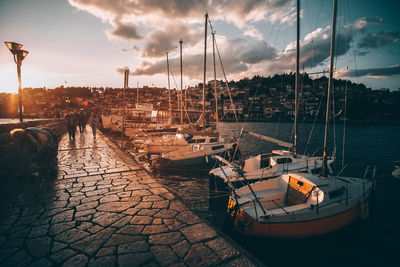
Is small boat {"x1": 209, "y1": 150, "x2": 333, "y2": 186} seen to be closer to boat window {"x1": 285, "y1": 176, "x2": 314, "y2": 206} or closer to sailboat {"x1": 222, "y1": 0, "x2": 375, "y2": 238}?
sailboat {"x1": 222, "y1": 0, "x2": 375, "y2": 238}

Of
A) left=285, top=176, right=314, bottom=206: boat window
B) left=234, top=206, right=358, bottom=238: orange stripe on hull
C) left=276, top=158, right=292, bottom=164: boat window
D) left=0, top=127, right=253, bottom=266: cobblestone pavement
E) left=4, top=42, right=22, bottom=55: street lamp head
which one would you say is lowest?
left=234, top=206, right=358, bottom=238: orange stripe on hull

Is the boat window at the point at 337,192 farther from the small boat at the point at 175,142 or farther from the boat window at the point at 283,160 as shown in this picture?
the small boat at the point at 175,142

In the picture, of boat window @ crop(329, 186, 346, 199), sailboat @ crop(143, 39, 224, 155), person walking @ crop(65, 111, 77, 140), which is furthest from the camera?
sailboat @ crop(143, 39, 224, 155)

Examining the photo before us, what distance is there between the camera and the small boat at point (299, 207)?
5.45 meters

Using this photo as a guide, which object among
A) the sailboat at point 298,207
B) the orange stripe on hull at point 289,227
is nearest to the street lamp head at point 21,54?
the sailboat at point 298,207

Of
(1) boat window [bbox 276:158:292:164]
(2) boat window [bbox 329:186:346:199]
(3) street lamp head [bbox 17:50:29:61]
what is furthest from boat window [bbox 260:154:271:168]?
(3) street lamp head [bbox 17:50:29:61]

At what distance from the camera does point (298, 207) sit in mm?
5688

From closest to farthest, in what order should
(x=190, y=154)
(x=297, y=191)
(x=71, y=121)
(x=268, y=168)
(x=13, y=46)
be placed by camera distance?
1. (x=297, y=191)
2. (x=13, y=46)
3. (x=268, y=168)
4. (x=190, y=154)
5. (x=71, y=121)

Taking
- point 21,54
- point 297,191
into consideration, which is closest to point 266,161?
point 297,191

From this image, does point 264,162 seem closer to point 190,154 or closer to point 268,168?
point 268,168

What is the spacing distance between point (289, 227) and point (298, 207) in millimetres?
676

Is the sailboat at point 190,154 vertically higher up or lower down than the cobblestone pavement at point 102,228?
lower down

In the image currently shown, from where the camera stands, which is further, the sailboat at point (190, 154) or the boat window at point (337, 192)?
the sailboat at point (190, 154)

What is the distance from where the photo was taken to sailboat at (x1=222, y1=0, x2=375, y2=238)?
17.9 ft
